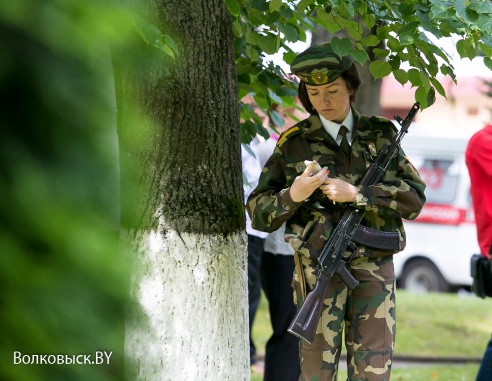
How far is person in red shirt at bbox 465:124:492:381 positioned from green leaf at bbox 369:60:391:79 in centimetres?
133

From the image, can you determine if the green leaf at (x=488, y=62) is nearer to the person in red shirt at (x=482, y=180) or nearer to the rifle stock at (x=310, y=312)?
the rifle stock at (x=310, y=312)

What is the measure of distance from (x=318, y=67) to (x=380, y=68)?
318 mm

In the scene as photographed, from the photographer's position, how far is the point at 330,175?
3.36 metres

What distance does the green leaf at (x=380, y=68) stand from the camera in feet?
11.6

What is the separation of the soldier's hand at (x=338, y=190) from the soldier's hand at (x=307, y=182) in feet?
0.15

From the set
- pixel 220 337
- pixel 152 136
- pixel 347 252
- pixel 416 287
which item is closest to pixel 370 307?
pixel 347 252

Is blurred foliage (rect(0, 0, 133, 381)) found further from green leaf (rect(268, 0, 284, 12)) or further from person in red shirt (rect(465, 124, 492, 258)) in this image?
person in red shirt (rect(465, 124, 492, 258))

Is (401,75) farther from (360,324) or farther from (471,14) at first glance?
(360,324)

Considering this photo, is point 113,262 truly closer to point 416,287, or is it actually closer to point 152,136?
point 152,136

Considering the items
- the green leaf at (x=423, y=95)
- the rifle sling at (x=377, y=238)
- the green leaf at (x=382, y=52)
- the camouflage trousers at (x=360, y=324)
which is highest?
the green leaf at (x=382, y=52)

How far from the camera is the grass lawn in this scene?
24.4ft

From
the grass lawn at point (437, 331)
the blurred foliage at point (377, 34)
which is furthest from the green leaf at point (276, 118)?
the grass lawn at point (437, 331)

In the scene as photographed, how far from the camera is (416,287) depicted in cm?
1316

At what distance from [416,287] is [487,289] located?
8.56 meters
